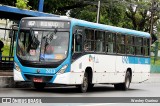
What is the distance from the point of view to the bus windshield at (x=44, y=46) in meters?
18.1

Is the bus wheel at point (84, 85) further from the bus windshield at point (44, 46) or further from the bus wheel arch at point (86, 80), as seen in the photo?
the bus windshield at point (44, 46)

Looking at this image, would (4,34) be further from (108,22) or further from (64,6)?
(108,22)

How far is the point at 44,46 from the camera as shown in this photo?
18.2 metres

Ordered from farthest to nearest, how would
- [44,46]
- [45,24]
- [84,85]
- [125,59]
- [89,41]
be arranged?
1. [125,59]
2. [89,41]
3. [84,85]
4. [45,24]
5. [44,46]

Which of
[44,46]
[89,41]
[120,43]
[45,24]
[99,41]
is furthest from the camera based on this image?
[120,43]

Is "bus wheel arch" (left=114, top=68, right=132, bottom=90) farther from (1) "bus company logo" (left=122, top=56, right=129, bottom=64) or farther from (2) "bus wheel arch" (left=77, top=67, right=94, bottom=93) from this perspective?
(2) "bus wheel arch" (left=77, top=67, right=94, bottom=93)

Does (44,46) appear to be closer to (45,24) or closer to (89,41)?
(45,24)

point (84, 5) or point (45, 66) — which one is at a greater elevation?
point (84, 5)

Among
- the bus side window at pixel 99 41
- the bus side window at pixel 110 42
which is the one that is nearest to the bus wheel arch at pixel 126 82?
the bus side window at pixel 110 42

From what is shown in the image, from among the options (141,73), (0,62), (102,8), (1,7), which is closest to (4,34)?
(0,62)

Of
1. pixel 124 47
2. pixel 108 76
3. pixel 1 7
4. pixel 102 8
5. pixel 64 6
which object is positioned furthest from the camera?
pixel 102 8

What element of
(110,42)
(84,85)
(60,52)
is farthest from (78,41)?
(110,42)

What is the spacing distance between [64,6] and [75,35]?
101 ft

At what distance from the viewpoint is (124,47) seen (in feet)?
77.3
